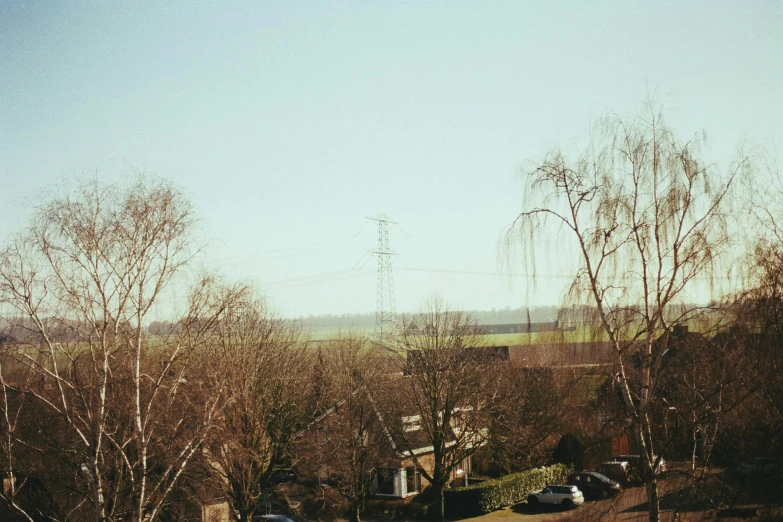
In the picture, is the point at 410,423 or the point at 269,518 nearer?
the point at 269,518

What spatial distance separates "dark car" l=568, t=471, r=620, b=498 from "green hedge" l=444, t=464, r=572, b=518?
2251mm

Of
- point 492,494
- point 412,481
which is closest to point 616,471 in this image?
point 492,494

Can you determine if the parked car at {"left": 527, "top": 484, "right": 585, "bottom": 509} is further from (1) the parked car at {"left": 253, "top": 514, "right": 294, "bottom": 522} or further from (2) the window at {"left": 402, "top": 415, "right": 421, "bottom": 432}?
(1) the parked car at {"left": 253, "top": 514, "right": 294, "bottom": 522}

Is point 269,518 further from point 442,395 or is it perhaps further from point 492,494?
point 492,494

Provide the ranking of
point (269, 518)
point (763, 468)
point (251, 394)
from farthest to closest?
point (269, 518) → point (251, 394) → point (763, 468)

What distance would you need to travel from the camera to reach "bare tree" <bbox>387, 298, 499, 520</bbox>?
32.6 m

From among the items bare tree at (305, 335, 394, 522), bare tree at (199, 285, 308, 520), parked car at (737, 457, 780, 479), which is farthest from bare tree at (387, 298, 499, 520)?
parked car at (737, 457, 780, 479)

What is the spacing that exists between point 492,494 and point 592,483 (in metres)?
5.56

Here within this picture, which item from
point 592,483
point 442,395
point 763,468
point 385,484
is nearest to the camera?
point 763,468

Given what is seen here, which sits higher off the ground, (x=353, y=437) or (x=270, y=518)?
(x=353, y=437)

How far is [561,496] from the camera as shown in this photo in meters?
33.7

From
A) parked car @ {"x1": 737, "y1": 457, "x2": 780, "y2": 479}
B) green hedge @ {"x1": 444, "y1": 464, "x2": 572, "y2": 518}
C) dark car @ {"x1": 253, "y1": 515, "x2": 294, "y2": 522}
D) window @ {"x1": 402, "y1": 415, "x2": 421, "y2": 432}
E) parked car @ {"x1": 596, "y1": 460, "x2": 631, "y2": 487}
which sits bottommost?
green hedge @ {"x1": 444, "y1": 464, "x2": 572, "y2": 518}

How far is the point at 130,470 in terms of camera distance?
15008 mm

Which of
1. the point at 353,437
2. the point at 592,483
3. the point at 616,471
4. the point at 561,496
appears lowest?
the point at 561,496
